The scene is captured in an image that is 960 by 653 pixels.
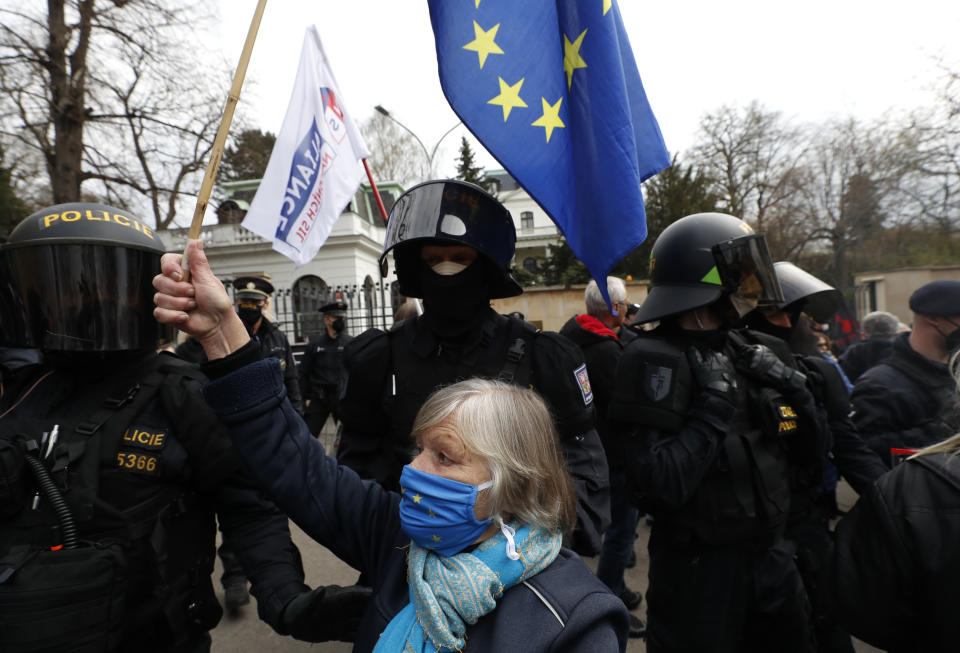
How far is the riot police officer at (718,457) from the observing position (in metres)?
2.07

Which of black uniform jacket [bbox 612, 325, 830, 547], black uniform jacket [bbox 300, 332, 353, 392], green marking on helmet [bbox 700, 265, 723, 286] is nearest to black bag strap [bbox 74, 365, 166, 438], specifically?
black uniform jacket [bbox 612, 325, 830, 547]

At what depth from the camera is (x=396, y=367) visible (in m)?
2.00

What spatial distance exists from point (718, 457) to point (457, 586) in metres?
1.47

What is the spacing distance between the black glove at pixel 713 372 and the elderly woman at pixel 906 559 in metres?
0.81

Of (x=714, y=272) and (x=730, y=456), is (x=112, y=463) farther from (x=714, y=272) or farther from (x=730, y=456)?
(x=714, y=272)

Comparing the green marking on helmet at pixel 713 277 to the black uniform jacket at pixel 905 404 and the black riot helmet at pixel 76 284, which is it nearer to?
the black uniform jacket at pixel 905 404

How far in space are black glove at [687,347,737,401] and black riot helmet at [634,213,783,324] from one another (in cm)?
22

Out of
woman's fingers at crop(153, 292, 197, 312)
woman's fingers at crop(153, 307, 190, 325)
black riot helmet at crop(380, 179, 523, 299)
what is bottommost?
woman's fingers at crop(153, 307, 190, 325)

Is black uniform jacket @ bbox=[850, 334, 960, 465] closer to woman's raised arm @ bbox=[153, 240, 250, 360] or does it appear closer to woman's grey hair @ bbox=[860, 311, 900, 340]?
woman's raised arm @ bbox=[153, 240, 250, 360]

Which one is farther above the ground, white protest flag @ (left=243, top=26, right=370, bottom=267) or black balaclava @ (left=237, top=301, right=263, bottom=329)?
white protest flag @ (left=243, top=26, right=370, bottom=267)

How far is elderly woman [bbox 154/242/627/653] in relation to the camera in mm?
1092

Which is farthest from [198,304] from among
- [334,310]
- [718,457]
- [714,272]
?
[334,310]

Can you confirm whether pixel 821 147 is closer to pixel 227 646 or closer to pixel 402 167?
pixel 402 167

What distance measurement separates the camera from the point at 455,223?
1.89 m
